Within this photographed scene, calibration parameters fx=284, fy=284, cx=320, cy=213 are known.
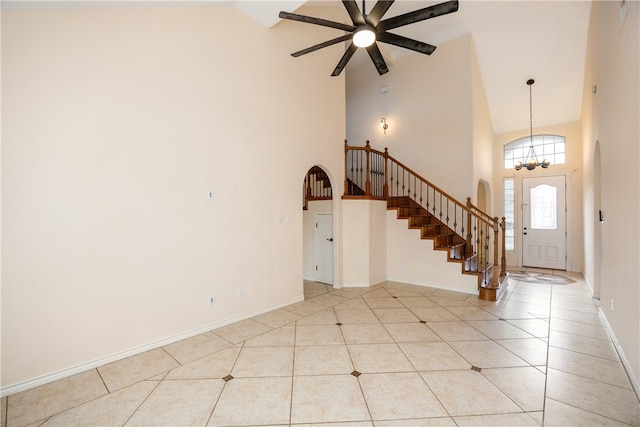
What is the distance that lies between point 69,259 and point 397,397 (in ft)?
10.3

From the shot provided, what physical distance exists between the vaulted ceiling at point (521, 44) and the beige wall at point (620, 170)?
157cm

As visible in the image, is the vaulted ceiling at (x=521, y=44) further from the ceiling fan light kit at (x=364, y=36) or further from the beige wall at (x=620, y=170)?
the ceiling fan light kit at (x=364, y=36)

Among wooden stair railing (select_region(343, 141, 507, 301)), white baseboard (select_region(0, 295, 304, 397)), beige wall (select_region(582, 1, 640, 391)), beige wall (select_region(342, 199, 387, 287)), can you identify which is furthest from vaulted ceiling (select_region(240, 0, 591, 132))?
white baseboard (select_region(0, 295, 304, 397))

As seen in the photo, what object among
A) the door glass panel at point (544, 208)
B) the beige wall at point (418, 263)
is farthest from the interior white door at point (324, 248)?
the door glass panel at point (544, 208)

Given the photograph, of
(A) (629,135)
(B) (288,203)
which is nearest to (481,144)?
(A) (629,135)

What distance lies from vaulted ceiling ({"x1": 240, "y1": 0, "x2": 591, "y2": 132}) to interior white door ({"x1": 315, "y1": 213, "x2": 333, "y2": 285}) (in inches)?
115

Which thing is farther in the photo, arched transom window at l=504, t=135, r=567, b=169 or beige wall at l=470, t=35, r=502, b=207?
arched transom window at l=504, t=135, r=567, b=169

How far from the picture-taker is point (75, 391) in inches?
94.7

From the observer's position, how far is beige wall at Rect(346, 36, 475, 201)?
6.23 meters

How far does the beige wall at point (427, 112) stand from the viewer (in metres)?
6.23

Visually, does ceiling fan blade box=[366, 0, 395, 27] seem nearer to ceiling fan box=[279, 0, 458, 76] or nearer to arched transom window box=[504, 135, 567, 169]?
ceiling fan box=[279, 0, 458, 76]

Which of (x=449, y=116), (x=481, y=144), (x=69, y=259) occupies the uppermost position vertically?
(x=449, y=116)

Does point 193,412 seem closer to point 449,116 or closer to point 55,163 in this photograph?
point 55,163

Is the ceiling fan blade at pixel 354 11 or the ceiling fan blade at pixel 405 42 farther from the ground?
the ceiling fan blade at pixel 354 11
